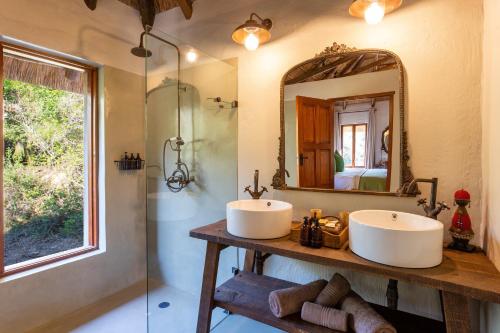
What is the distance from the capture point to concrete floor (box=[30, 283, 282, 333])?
1.91 metres

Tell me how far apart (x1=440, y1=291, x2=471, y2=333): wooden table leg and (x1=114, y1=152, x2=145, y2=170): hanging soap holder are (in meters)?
2.44

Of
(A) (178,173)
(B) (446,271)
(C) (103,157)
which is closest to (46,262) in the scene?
(C) (103,157)

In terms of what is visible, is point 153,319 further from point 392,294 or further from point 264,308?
point 392,294

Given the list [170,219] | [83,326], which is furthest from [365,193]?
[83,326]

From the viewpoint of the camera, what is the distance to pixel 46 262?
2027 mm

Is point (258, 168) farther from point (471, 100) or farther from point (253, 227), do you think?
point (471, 100)

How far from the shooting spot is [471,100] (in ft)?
4.44

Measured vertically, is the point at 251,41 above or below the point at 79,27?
below

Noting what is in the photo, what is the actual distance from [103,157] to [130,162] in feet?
0.77

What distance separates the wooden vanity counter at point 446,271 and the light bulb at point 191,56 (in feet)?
4.95

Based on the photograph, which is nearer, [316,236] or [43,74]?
[316,236]

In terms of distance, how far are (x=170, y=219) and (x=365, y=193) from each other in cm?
156

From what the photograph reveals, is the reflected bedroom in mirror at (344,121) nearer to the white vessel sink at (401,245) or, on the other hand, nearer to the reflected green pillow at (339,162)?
the reflected green pillow at (339,162)

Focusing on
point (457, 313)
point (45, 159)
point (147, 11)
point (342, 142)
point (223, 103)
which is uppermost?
point (147, 11)
